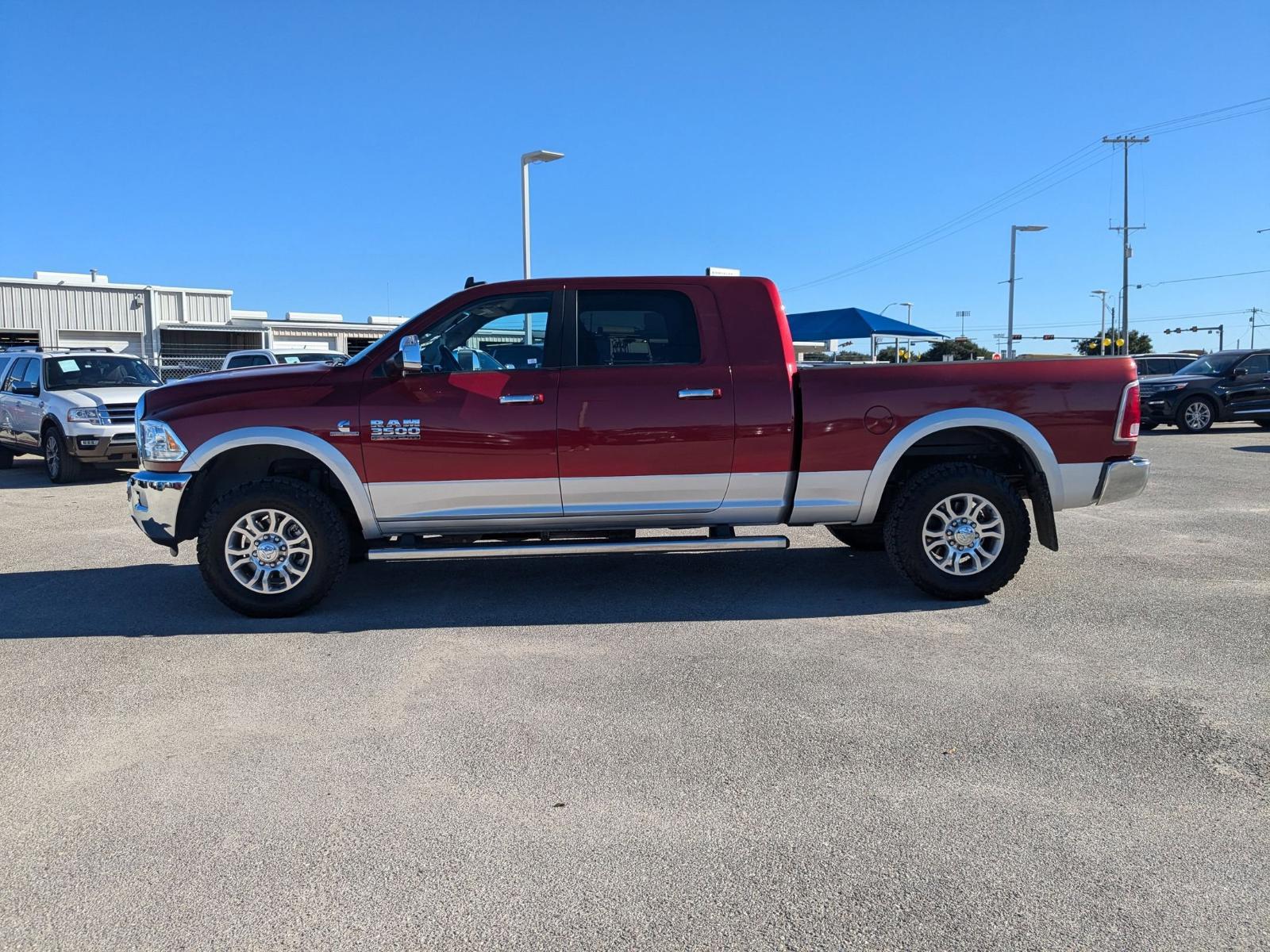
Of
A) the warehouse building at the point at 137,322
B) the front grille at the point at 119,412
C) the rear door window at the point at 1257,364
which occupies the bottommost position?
the front grille at the point at 119,412

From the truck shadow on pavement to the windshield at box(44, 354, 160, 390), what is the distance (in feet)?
25.0

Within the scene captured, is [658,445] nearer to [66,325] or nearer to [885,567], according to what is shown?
[885,567]

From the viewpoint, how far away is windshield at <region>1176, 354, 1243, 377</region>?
→ 19.9 metres

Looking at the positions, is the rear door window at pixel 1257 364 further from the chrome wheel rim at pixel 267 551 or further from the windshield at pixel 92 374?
the windshield at pixel 92 374

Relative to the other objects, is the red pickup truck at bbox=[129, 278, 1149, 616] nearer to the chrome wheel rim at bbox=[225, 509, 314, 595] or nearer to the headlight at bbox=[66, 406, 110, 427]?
the chrome wheel rim at bbox=[225, 509, 314, 595]

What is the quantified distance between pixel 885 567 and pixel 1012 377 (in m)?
1.86

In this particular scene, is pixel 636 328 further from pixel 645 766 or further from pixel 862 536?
pixel 645 766

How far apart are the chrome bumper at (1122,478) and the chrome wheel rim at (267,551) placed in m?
5.04

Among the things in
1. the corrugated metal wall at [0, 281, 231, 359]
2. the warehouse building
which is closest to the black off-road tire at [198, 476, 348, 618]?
the warehouse building

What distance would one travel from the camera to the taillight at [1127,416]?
20.0ft

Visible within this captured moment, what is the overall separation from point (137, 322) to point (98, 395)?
87.7ft

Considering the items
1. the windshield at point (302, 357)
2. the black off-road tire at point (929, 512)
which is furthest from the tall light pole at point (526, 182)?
the black off-road tire at point (929, 512)

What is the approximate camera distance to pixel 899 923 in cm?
272

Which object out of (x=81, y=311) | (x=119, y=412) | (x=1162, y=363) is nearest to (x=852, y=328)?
(x=119, y=412)
